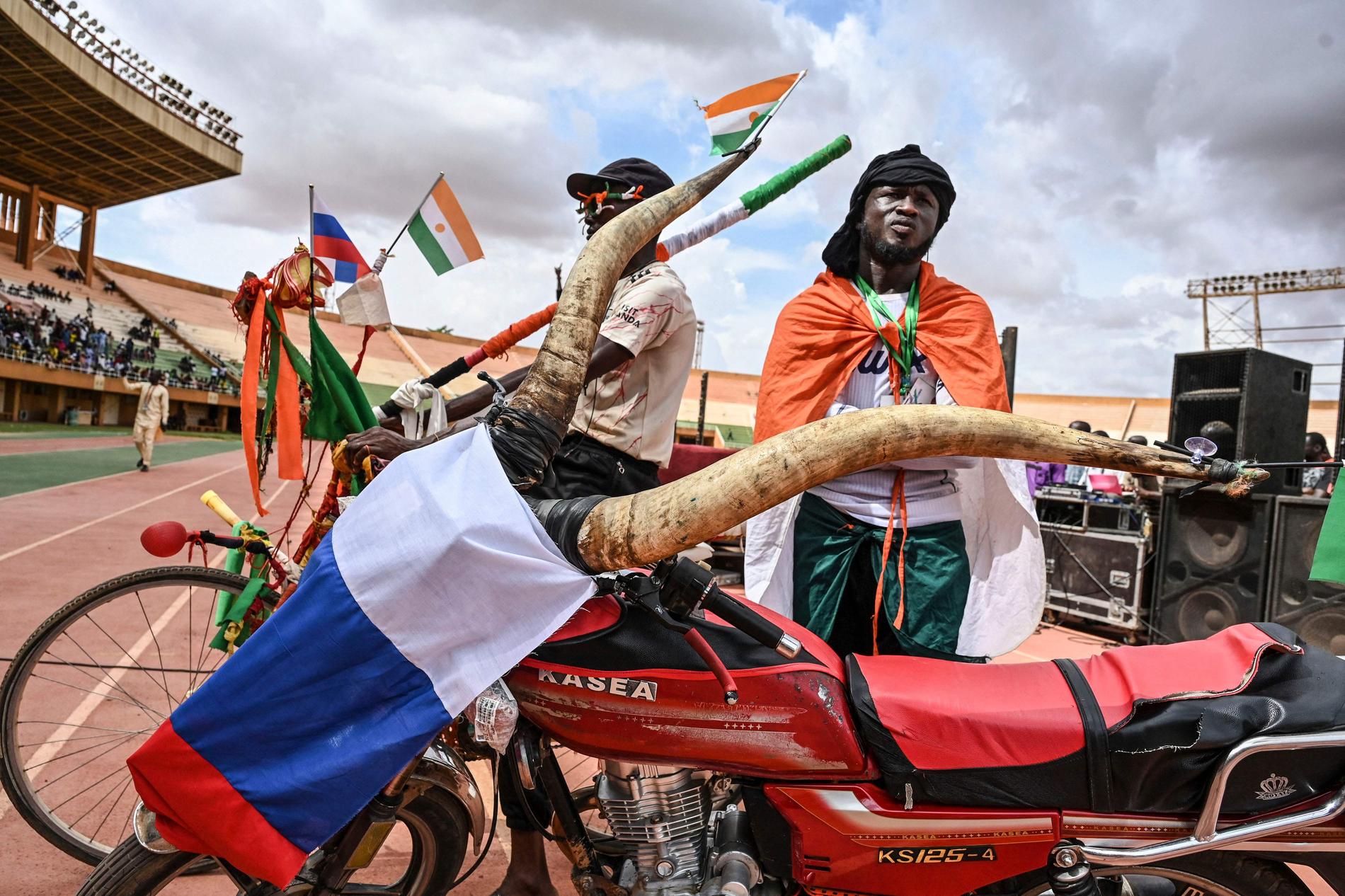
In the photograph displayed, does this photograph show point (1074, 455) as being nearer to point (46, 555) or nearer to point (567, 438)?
point (567, 438)

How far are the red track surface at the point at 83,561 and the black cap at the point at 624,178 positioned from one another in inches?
82.4

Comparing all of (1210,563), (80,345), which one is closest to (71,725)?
(1210,563)

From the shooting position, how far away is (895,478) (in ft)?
7.29

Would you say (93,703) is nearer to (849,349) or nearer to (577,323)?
(577,323)

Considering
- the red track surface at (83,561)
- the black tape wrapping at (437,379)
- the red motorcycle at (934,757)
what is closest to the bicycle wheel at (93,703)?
the red track surface at (83,561)

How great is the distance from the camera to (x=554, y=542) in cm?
136

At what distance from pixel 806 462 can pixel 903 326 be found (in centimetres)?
124

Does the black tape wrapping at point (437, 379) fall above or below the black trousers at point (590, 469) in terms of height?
above

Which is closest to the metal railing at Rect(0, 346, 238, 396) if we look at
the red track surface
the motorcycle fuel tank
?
the red track surface

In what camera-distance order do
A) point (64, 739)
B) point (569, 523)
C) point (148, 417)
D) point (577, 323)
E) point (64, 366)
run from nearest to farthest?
point (569, 523), point (577, 323), point (64, 739), point (148, 417), point (64, 366)

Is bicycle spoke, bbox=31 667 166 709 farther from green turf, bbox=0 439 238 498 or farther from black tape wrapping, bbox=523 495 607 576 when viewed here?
green turf, bbox=0 439 238 498

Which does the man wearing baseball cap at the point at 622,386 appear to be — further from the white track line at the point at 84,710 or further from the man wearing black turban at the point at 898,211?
the white track line at the point at 84,710

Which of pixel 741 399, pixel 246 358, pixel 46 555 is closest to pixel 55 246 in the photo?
pixel 741 399

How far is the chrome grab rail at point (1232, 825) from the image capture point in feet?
4.59
